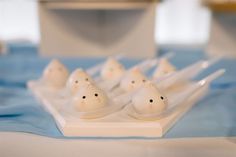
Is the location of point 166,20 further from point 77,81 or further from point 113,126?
point 113,126

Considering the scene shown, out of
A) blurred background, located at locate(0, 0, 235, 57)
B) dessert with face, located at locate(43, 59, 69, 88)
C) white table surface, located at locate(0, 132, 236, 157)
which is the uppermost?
blurred background, located at locate(0, 0, 235, 57)

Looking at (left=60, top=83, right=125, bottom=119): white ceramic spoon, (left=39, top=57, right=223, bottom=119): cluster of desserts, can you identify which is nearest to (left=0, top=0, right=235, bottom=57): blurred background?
(left=39, top=57, right=223, bottom=119): cluster of desserts

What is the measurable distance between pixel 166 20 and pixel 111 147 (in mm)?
1697

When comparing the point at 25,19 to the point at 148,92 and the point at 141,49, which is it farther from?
the point at 148,92

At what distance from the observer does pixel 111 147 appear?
500mm

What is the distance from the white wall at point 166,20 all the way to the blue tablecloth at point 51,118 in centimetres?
95

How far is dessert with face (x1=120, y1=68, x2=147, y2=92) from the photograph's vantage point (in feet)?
2.19

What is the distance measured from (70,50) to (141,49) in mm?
239

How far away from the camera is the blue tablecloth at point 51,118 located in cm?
55

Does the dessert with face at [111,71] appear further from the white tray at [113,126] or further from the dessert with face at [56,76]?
the white tray at [113,126]

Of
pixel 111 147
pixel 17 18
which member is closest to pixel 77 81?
pixel 111 147

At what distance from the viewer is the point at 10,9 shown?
1.94 m

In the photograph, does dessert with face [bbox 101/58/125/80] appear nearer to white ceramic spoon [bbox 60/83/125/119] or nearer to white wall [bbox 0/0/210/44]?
white ceramic spoon [bbox 60/83/125/119]

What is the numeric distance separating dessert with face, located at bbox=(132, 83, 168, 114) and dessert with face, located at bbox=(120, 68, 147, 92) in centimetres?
8
